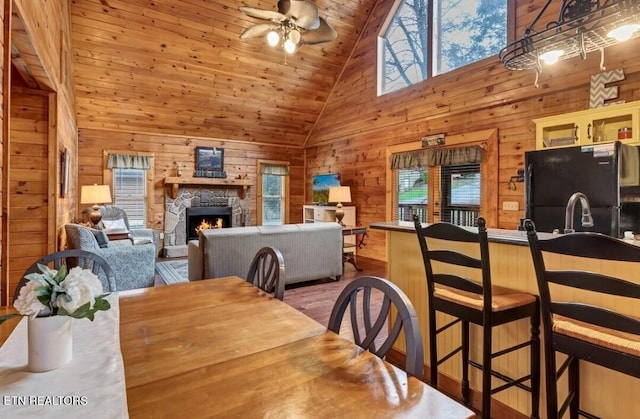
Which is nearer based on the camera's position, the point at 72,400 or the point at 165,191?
the point at 72,400

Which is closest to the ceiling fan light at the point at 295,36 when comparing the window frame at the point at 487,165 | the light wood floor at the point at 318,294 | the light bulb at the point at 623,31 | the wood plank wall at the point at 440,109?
the wood plank wall at the point at 440,109

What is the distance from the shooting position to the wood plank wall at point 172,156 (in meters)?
6.52

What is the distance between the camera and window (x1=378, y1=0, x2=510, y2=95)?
4633 mm

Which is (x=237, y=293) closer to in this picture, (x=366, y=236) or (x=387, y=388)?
(x=387, y=388)

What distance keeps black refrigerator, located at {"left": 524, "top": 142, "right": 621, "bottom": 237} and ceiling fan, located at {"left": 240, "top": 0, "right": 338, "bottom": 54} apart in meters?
2.59

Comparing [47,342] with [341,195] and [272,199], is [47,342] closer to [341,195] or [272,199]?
[341,195]

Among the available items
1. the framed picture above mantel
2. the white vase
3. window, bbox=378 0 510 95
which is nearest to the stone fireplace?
the framed picture above mantel

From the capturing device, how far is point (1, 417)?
753 mm

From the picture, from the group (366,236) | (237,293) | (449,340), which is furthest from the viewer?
(366,236)

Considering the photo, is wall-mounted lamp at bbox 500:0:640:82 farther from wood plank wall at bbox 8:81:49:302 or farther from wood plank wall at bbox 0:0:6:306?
wood plank wall at bbox 8:81:49:302

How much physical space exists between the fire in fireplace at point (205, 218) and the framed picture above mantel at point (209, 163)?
757 millimetres

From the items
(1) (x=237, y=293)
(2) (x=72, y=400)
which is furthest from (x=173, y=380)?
(1) (x=237, y=293)

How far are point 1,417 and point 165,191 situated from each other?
6.97 m

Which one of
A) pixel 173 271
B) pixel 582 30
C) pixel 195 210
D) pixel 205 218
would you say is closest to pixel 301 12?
pixel 582 30
